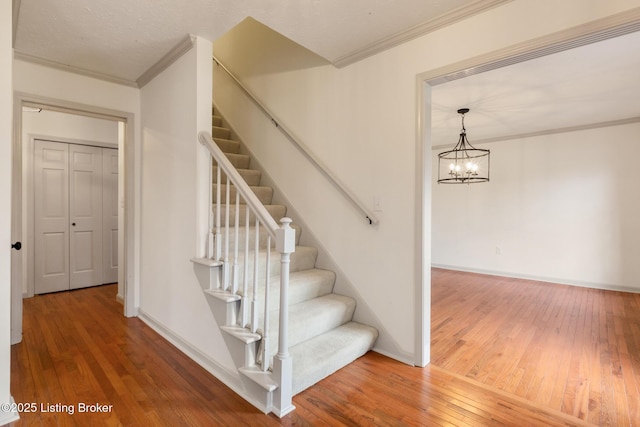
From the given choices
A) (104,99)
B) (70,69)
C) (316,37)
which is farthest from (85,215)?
(316,37)

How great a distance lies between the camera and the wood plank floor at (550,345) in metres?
1.89

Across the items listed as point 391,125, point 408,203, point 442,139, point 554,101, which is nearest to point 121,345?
point 408,203

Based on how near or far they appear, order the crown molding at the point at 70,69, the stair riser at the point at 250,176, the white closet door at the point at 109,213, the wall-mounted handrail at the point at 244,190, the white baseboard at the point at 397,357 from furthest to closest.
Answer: the white closet door at the point at 109,213, the stair riser at the point at 250,176, the crown molding at the point at 70,69, the white baseboard at the point at 397,357, the wall-mounted handrail at the point at 244,190

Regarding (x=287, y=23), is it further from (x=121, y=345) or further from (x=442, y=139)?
(x=442, y=139)

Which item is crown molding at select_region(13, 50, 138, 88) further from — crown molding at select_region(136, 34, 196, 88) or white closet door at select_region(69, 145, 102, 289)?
white closet door at select_region(69, 145, 102, 289)

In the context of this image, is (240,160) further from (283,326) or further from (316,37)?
(283,326)

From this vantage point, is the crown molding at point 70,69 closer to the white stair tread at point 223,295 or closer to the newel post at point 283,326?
the white stair tread at point 223,295

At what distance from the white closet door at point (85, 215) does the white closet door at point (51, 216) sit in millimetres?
64

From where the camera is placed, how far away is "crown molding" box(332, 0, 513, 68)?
6.21ft

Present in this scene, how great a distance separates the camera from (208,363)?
217 centimetres

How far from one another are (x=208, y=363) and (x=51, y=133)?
3860mm

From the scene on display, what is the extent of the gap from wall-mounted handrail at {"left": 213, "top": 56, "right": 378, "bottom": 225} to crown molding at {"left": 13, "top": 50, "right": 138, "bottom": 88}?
123 cm

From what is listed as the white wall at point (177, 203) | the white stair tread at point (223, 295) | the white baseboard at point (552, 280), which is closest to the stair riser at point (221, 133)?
the white wall at point (177, 203)

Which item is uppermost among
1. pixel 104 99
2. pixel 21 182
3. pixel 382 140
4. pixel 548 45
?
pixel 104 99
